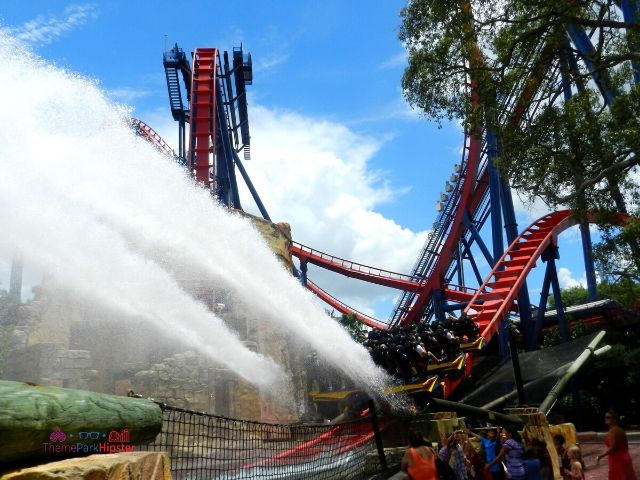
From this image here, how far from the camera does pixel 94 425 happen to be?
8.90 feet

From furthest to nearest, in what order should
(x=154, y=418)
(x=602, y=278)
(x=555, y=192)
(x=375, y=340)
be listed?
(x=602, y=278) < (x=375, y=340) < (x=555, y=192) < (x=154, y=418)

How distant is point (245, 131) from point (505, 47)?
2102 centimetres

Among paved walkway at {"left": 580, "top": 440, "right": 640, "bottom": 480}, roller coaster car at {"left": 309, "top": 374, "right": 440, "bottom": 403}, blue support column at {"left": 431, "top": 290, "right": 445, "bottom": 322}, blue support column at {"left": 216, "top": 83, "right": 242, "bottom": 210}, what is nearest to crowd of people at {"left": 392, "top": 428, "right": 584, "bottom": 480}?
paved walkway at {"left": 580, "top": 440, "right": 640, "bottom": 480}

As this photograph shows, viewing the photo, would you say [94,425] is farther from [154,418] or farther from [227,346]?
[227,346]

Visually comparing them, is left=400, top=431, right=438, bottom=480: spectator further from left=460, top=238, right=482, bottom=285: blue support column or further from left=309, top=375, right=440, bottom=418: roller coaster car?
left=460, top=238, right=482, bottom=285: blue support column

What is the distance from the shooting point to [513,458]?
5824 millimetres

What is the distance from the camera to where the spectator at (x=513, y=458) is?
5738 millimetres

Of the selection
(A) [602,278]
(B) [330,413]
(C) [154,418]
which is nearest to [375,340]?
(B) [330,413]

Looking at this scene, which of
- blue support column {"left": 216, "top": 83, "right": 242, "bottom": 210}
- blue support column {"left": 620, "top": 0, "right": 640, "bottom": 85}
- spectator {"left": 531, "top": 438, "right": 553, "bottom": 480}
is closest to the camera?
spectator {"left": 531, "top": 438, "right": 553, "bottom": 480}

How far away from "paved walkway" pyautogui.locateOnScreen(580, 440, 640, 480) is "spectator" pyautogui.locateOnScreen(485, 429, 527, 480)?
2.46 metres

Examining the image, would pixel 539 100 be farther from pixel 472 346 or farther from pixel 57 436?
pixel 57 436

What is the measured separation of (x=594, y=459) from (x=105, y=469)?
8.89 meters

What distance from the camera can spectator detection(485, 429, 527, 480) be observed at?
574 cm

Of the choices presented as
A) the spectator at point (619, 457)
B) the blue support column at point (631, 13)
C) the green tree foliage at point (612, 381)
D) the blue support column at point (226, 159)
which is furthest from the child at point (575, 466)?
the blue support column at point (226, 159)
